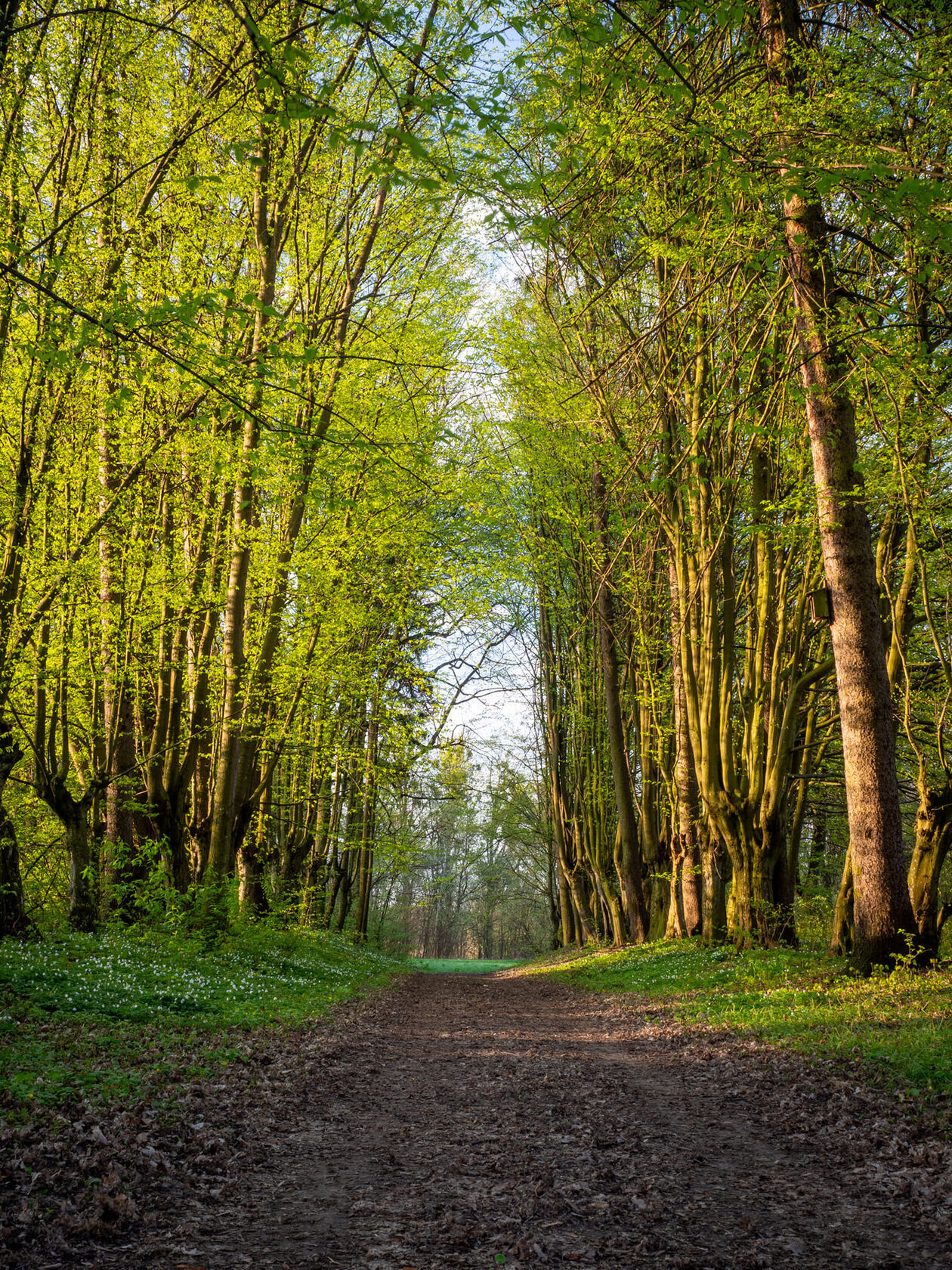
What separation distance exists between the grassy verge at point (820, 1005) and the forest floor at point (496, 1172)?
0.32 metres

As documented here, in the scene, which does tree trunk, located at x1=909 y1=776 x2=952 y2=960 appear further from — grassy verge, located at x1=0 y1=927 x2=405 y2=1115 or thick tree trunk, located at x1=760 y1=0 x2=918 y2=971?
grassy verge, located at x1=0 y1=927 x2=405 y2=1115

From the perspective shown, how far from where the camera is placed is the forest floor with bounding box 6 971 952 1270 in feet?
10.0

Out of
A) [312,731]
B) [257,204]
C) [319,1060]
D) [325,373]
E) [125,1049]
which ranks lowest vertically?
[319,1060]

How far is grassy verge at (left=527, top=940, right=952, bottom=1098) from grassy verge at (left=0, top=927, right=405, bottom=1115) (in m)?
4.47

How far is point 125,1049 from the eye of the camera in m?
5.58

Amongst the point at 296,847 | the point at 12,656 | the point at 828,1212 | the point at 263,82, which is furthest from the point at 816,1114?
the point at 296,847

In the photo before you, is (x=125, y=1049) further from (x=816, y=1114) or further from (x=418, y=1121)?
(x=816, y=1114)

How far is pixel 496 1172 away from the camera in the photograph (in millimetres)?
3955

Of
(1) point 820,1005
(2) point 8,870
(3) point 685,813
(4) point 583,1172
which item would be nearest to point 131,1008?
(2) point 8,870


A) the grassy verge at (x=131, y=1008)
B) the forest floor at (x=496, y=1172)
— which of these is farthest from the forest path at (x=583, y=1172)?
the grassy verge at (x=131, y=1008)

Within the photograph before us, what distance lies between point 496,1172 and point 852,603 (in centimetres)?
Result: 635

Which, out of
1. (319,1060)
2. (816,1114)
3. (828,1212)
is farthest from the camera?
(319,1060)

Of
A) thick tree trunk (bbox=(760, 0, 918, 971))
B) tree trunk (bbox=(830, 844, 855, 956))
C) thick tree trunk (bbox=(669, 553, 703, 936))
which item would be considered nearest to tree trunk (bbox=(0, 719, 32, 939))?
thick tree trunk (bbox=(760, 0, 918, 971))

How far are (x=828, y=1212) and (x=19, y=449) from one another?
9683 millimetres
